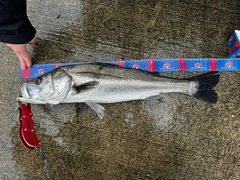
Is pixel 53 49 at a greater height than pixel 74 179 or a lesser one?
greater

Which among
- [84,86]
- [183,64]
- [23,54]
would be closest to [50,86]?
[84,86]

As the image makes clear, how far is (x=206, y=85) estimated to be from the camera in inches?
110

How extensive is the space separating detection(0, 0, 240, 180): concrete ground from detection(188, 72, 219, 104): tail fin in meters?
0.16

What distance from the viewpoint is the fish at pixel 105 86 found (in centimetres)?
261

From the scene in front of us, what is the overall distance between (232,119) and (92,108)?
155 centimetres

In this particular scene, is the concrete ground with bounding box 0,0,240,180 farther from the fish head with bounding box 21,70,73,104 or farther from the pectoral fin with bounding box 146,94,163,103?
the fish head with bounding box 21,70,73,104

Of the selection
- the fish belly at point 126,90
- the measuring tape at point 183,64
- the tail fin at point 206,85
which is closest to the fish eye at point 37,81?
the fish belly at point 126,90

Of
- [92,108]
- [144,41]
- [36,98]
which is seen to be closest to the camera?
[36,98]

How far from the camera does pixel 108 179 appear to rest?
2.86m

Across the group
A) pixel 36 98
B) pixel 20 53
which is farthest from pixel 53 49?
pixel 36 98

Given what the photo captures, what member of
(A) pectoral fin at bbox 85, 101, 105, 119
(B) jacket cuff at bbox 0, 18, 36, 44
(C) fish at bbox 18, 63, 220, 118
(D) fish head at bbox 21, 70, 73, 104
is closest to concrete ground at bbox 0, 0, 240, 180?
(A) pectoral fin at bbox 85, 101, 105, 119

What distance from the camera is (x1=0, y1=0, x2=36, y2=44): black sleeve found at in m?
2.21

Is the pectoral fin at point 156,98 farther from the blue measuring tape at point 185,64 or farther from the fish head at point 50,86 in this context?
the fish head at point 50,86

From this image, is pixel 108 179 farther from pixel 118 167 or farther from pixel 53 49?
pixel 53 49
